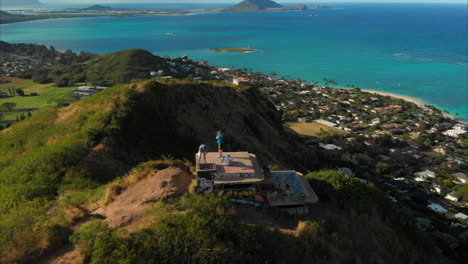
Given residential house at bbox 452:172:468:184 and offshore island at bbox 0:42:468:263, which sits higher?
offshore island at bbox 0:42:468:263

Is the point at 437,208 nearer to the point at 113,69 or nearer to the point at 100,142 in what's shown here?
the point at 100,142

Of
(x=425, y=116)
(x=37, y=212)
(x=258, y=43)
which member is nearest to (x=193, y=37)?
(x=258, y=43)

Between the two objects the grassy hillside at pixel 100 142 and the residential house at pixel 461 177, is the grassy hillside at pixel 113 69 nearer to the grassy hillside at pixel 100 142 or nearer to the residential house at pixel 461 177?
the grassy hillside at pixel 100 142

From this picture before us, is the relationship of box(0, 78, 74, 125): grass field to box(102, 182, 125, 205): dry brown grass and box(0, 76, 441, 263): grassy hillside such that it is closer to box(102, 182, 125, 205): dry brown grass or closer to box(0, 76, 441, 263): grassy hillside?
box(0, 76, 441, 263): grassy hillside

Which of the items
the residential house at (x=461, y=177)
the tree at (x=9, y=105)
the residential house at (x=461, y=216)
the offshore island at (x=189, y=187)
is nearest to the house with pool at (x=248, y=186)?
the offshore island at (x=189, y=187)

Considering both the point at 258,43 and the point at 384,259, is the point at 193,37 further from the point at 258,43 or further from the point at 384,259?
the point at 384,259

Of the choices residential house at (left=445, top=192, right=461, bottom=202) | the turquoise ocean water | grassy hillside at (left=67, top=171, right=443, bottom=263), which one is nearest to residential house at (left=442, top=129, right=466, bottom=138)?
the turquoise ocean water

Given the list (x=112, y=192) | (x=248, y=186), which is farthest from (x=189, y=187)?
(x=112, y=192)
